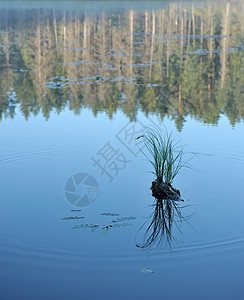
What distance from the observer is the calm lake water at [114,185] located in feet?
19.8

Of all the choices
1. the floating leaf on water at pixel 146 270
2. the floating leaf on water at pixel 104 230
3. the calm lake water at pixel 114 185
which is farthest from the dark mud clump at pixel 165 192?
the floating leaf on water at pixel 146 270

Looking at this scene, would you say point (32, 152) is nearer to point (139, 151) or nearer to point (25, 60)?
point (139, 151)

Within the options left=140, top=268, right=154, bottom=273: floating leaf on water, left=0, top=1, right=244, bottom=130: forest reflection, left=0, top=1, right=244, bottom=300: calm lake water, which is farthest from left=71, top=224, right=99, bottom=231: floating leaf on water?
left=0, top=1, right=244, bottom=130: forest reflection

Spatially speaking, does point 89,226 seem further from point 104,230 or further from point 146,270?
point 146,270

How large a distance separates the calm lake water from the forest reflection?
12cm

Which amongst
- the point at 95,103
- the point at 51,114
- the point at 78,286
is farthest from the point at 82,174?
the point at 95,103

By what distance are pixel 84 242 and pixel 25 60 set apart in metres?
24.0

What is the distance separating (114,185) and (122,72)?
52.9 ft

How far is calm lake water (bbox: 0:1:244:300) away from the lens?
6.05 meters

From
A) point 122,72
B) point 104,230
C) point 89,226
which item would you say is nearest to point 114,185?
point 89,226

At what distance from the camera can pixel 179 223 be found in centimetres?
771

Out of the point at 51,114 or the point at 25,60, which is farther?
the point at 25,60

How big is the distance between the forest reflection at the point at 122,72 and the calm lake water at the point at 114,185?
0.12 m

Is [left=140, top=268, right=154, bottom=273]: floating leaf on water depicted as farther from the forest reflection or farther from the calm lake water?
the forest reflection
